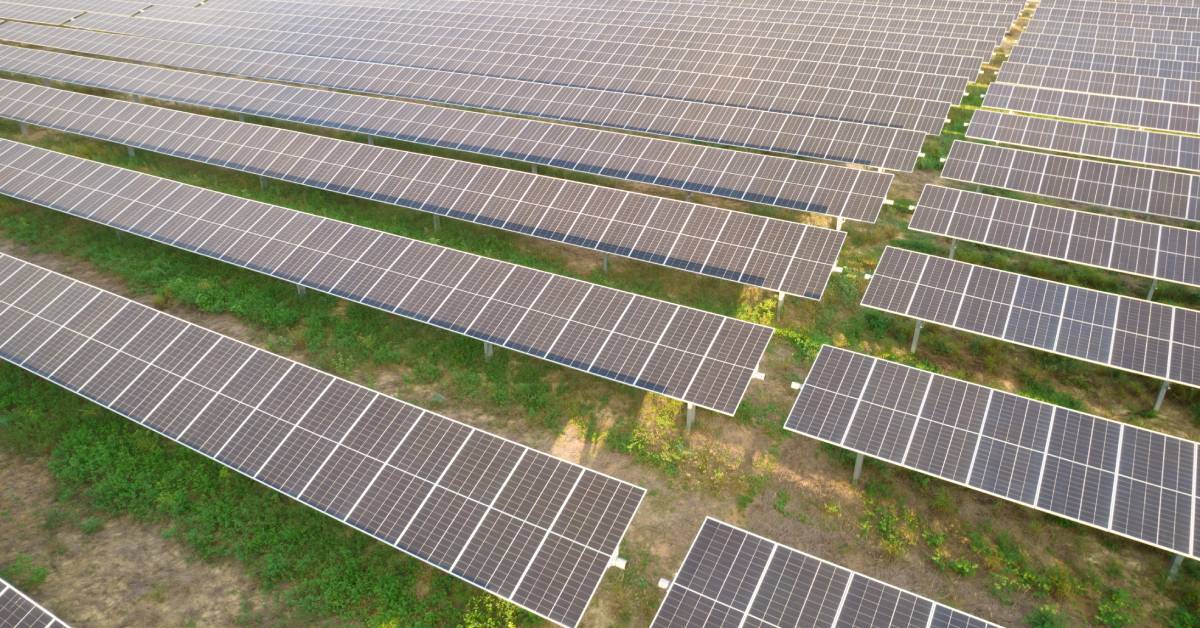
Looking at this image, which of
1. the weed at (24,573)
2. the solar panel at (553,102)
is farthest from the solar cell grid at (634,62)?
the weed at (24,573)

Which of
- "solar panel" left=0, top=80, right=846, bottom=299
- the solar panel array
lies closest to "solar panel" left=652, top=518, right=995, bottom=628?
"solar panel" left=0, top=80, right=846, bottom=299

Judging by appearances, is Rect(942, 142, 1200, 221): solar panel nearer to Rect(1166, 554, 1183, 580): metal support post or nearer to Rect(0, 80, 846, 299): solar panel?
Rect(0, 80, 846, 299): solar panel

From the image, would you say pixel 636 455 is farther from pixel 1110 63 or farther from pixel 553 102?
pixel 1110 63

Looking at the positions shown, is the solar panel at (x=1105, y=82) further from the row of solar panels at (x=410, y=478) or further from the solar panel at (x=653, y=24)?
the row of solar panels at (x=410, y=478)

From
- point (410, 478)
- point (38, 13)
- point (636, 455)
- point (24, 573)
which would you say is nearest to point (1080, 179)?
point (636, 455)

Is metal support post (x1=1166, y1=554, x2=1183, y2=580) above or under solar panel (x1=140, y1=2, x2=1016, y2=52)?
under

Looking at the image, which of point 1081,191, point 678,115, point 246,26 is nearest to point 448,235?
point 678,115

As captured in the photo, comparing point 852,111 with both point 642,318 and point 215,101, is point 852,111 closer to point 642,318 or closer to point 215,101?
point 642,318
